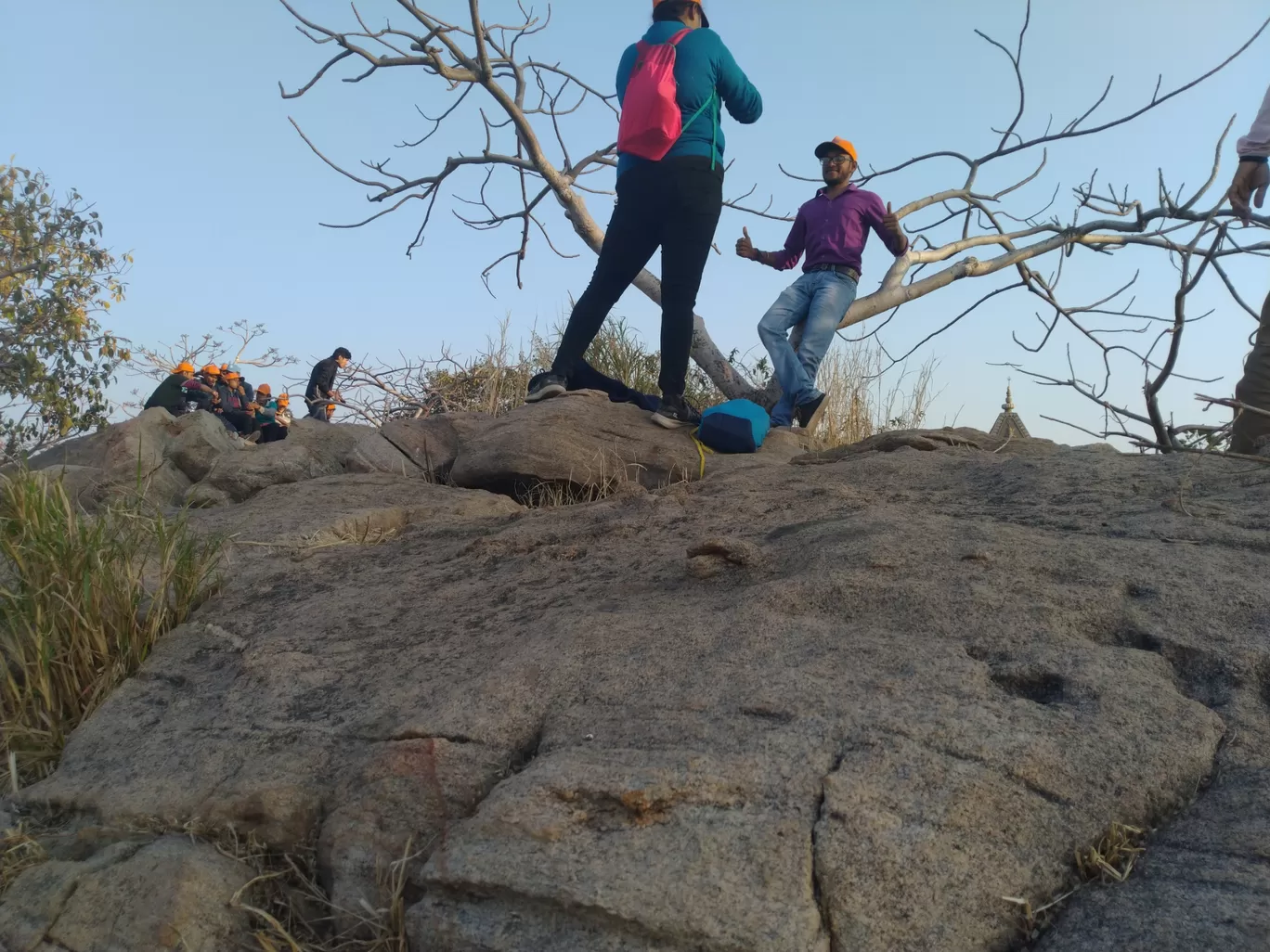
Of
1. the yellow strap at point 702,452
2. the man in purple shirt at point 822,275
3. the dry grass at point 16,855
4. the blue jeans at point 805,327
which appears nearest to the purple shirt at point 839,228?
the man in purple shirt at point 822,275

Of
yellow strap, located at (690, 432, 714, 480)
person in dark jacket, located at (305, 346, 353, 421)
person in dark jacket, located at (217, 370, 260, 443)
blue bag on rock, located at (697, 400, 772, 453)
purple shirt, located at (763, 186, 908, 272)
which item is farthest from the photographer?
person in dark jacket, located at (217, 370, 260, 443)

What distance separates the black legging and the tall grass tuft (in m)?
2.47

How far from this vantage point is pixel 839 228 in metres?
5.73

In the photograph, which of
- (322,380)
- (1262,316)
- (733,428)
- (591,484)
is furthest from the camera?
(322,380)

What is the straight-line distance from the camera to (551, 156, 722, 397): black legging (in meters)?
4.56

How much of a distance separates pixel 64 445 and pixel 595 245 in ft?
11.4

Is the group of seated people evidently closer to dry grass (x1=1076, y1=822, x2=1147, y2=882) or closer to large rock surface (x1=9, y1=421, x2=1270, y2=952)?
large rock surface (x1=9, y1=421, x2=1270, y2=952)

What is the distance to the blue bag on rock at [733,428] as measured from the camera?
4.64 m

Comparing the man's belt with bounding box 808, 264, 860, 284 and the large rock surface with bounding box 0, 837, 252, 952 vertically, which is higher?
the man's belt with bounding box 808, 264, 860, 284

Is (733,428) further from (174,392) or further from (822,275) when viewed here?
(174,392)

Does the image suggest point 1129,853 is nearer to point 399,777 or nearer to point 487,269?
point 399,777

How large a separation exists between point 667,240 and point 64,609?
9.79ft

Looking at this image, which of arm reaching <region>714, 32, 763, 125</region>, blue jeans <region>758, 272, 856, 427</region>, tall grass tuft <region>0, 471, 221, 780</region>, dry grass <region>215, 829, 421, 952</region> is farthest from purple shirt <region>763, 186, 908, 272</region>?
dry grass <region>215, 829, 421, 952</region>

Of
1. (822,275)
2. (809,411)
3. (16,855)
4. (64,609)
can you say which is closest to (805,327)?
(822,275)
